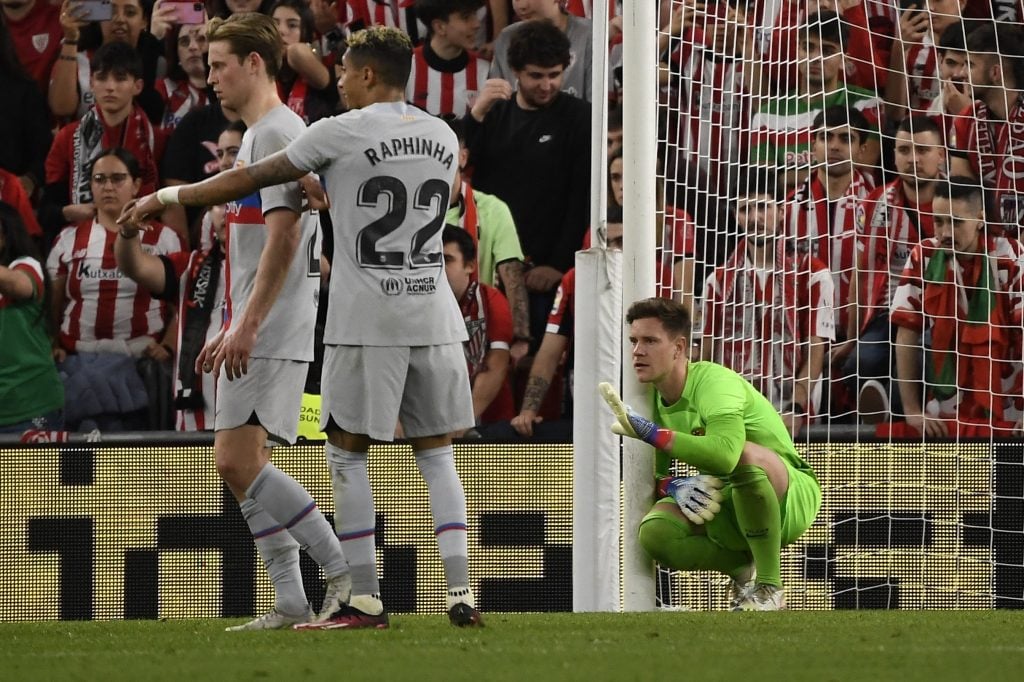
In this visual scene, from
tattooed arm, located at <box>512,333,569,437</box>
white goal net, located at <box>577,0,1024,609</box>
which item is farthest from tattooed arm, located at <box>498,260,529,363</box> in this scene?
white goal net, located at <box>577,0,1024,609</box>

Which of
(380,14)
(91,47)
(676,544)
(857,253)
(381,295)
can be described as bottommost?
(676,544)

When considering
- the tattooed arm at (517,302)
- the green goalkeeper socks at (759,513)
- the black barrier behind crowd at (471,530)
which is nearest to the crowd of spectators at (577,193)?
the tattooed arm at (517,302)

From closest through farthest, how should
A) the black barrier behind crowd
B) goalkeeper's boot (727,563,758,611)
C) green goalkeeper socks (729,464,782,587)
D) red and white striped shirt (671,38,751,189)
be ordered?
1. green goalkeeper socks (729,464,782,587)
2. goalkeeper's boot (727,563,758,611)
3. the black barrier behind crowd
4. red and white striped shirt (671,38,751,189)

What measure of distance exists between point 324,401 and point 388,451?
217 cm

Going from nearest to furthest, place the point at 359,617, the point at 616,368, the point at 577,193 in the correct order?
the point at 359,617
the point at 616,368
the point at 577,193

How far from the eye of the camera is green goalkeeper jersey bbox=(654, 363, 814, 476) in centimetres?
572

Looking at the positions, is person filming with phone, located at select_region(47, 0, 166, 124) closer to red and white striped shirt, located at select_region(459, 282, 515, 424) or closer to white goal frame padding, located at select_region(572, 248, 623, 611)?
red and white striped shirt, located at select_region(459, 282, 515, 424)

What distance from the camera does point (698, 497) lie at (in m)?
6.12

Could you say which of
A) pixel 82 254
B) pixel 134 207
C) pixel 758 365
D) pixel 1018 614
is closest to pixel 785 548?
pixel 758 365

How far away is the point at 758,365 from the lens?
7320 mm

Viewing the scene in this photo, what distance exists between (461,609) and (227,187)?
1509 mm

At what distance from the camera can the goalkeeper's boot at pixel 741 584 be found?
245 inches

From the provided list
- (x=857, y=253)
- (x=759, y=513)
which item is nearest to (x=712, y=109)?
(x=857, y=253)

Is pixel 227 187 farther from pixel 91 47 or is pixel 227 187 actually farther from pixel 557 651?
pixel 91 47
